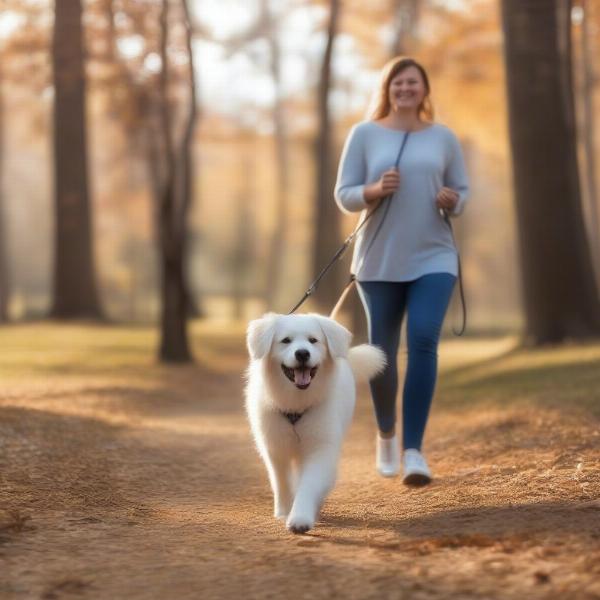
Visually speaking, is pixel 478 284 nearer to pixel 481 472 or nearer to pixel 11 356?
pixel 11 356

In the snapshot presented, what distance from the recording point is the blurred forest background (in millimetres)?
14594

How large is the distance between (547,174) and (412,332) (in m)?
8.27

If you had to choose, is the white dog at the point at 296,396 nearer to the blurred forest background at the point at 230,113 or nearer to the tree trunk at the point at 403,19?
the blurred forest background at the point at 230,113

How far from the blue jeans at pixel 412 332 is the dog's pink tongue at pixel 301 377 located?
902 mm

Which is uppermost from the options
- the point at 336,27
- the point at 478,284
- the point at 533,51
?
the point at 336,27

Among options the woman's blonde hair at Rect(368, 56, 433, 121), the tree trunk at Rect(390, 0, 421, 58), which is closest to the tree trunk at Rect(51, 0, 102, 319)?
the tree trunk at Rect(390, 0, 421, 58)

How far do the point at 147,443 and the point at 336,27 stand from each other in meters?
12.0

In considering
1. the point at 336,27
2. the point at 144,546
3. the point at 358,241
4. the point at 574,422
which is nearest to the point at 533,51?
the point at 336,27

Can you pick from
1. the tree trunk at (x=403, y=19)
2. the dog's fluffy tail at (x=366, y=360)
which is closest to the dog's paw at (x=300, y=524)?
the dog's fluffy tail at (x=366, y=360)

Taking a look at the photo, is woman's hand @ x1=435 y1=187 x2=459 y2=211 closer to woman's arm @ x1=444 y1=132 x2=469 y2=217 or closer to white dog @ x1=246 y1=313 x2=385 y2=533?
woman's arm @ x1=444 y1=132 x2=469 y2=217

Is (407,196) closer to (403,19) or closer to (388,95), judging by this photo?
(388,95)

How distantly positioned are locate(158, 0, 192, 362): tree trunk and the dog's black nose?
943 cm

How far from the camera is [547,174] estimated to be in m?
13.3

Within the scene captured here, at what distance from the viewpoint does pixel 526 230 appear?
531 inches
